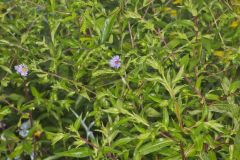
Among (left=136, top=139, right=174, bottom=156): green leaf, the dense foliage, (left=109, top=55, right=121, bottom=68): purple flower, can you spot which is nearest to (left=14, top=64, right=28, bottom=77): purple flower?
the dense foliage

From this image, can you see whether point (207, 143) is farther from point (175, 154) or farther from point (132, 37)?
point (132, 37)

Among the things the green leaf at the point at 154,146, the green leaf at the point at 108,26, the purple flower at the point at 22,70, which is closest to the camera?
the green leaf at the point at 154,146

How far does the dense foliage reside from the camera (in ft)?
4.90

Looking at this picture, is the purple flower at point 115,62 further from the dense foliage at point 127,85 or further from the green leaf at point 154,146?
the green leaf at point 154,146

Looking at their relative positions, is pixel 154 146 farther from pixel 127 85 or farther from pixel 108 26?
pixel 108 26

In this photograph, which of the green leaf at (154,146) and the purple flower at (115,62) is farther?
the purple flower at (115,62)

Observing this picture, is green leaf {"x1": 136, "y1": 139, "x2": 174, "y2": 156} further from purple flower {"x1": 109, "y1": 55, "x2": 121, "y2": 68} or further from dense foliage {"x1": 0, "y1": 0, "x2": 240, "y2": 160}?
purple flower {"x1": 109, "y1": 55, "x2": 121, "y2": 68}

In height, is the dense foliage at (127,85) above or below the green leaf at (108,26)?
below

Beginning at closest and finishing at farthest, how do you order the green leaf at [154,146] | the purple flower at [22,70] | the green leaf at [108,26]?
the green leaf at [154,146], the green leaf at [108,26], the purple flower at [22,70]

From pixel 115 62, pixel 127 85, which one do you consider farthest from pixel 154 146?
pixel 115 62

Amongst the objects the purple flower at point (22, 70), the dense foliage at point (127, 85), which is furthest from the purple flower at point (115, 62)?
the purple flower at point (22, 70)

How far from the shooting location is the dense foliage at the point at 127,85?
1494 mm

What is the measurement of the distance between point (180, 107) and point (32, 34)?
1.01m

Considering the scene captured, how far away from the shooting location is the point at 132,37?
2059 millimetres
